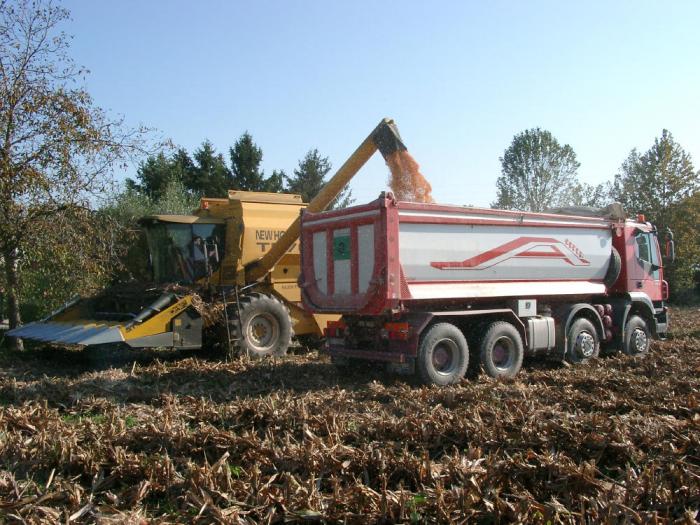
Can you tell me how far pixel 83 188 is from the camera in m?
11.5

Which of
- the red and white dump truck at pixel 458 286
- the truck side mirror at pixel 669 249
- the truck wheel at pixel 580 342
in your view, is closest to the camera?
the red and white dump truck at pixel 458 286

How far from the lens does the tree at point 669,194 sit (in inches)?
1315

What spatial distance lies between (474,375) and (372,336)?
1.74m

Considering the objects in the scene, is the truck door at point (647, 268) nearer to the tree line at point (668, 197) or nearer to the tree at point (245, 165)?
the tree line at point (668, 197)

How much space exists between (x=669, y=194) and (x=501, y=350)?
31125 millimetres

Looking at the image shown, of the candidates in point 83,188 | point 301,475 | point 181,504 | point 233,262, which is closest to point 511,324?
point 233,262

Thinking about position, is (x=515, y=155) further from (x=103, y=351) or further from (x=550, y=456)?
(x=550, y=456)

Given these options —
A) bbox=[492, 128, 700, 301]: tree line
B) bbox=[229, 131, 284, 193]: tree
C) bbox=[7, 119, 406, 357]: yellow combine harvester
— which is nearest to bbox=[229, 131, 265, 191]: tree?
bbox=[229, 131, 284, 193]: tree

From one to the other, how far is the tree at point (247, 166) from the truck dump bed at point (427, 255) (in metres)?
29.5

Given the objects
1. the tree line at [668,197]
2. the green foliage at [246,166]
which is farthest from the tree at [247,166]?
the tree line at [668,197]

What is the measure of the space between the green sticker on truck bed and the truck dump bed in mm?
15

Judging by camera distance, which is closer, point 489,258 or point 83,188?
point 489,258

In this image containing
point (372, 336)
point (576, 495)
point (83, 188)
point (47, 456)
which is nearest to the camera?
point (576, 495)

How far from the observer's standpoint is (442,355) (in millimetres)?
9148
